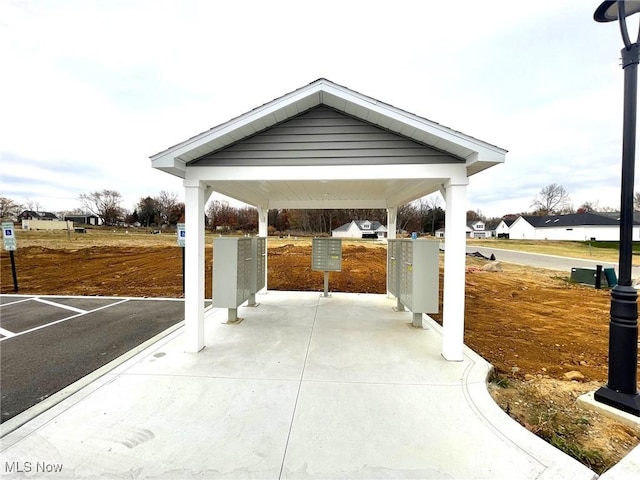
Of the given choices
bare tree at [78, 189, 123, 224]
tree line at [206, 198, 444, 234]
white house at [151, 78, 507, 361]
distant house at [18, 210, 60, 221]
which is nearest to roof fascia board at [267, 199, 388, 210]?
white house at [151, 78, 507, 361]

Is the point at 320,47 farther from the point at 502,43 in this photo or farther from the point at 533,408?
the point at 533,408

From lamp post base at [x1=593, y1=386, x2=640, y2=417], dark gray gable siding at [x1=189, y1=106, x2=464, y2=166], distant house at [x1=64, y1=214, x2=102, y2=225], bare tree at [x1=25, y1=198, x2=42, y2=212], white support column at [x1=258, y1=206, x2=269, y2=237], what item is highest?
bare tree at [x1=25, y1=198, x2=42, y2=212]

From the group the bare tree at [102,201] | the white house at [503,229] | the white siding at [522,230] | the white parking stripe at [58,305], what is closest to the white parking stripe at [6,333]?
the white parking stripe at [58,305]

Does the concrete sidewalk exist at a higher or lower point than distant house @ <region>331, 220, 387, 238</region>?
lower

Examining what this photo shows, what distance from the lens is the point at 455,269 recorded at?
3.50 m

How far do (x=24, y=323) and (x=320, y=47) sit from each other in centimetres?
891

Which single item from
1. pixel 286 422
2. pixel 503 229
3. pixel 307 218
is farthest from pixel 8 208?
pixel 503 229

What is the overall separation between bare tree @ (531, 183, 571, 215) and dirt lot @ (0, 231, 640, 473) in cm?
5888

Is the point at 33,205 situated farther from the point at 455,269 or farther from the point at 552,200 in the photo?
the point at 552,200

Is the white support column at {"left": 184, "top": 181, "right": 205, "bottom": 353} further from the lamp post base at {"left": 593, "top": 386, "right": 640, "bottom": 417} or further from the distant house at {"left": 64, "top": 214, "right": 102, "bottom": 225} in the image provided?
the distant house at {"left": 64, "top": 214, "right": 102, "bottom": 225}

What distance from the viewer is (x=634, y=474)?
1813 mm

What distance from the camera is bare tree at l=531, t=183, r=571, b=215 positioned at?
56.3 metres

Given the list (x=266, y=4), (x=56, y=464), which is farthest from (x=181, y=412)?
(x=266, y=4)

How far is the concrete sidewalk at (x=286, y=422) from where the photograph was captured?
189 centimetres
